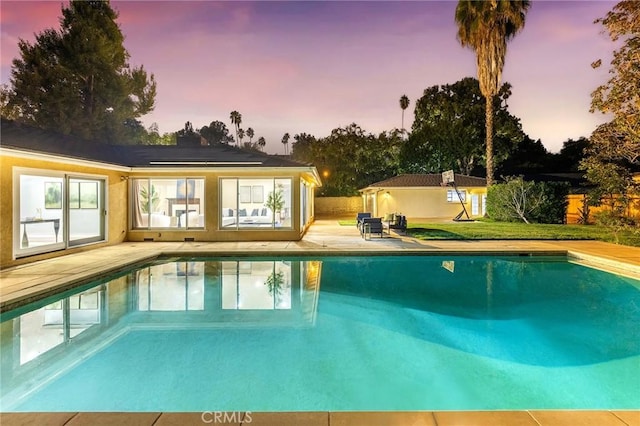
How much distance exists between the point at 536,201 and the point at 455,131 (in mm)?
→ 14883

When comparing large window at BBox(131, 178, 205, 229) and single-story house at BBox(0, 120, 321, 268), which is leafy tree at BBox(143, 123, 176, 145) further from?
large window at BBox(131, 178, 205, 229)

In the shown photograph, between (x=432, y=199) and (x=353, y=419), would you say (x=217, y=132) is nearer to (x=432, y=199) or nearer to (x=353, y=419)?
(x=432, y=199)

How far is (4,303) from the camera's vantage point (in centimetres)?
580

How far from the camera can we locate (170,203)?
546 inches

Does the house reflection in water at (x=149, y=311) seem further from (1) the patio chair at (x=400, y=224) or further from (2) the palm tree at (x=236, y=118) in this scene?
(2) the palm tree at (x=236, y=118)

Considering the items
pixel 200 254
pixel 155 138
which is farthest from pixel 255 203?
pixel 155 138

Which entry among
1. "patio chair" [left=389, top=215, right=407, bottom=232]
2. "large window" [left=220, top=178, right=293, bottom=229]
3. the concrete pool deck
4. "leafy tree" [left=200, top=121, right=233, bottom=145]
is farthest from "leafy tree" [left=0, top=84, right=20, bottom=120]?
"leafy tree" [left=200, top=121, right=233, bottom=145]

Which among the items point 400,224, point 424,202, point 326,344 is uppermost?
point 424,202

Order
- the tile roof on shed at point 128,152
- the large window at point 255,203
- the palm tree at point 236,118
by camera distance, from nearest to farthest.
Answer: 1. the tile roof on shed at point 128,152
2. the large window at point 255,203
3. the palm tree at point 236,118

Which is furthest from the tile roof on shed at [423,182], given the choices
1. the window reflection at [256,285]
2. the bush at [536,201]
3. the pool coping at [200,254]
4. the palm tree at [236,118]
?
the palm tree at [236,118]

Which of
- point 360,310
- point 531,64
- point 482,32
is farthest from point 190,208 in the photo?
point 531,64

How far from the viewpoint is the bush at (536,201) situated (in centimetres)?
1923

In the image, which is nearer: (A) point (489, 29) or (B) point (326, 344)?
(B) point (326, 344)

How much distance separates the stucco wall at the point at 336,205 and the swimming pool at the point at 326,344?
24.2 metres
